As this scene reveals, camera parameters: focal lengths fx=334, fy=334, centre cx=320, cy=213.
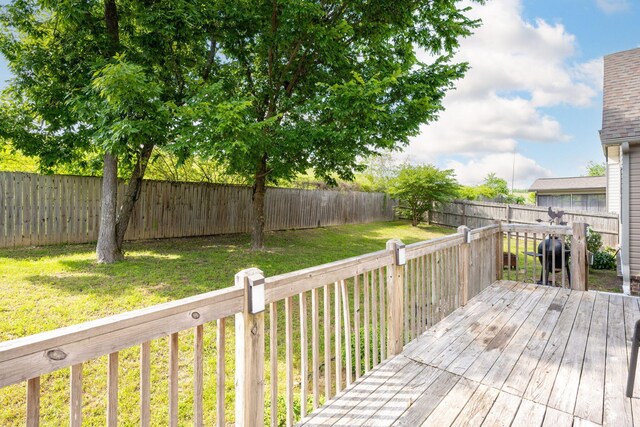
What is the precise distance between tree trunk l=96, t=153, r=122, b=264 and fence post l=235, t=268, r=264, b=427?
5404mm

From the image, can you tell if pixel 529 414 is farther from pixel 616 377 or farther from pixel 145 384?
pixel 145 384

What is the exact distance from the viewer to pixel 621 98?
6594 mm

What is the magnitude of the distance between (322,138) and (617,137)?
5.05 metres

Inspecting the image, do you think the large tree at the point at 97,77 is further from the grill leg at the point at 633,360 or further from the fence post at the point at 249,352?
the grill leg at the point at 633,360

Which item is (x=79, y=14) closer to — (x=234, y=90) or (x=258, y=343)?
(x=234, y=90)

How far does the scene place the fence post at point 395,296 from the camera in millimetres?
2824

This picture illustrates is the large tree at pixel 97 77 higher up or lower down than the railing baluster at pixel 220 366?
higher up

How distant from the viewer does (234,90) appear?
25.1ft

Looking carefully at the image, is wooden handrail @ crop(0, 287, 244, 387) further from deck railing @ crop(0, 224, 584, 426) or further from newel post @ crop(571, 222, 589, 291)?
newel post @ crop(571, 222, 589, 291)

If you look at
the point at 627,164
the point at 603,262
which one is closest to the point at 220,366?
the point at 627,164

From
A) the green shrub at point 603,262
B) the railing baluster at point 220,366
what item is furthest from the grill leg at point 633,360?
the green shrub at point 603,262

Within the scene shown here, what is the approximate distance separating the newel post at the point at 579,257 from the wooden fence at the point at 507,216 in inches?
300

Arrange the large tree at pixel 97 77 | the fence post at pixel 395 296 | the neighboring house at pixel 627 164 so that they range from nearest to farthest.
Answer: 1. the fence post at pixel 395 296
2. the large tree at pixel 97 77
3. the neighboring house at pixel 627 164

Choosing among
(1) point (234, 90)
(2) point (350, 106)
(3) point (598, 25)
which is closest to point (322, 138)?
(2) point (350, 106)
